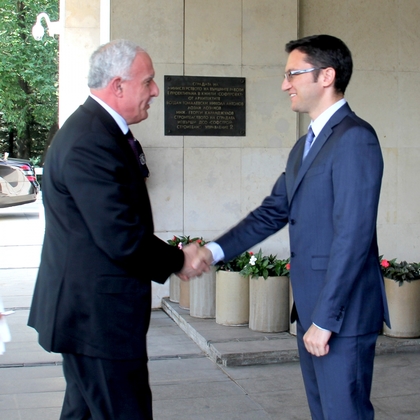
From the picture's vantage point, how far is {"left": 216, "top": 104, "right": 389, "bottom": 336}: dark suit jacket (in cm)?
292

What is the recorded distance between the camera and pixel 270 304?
665 centimetres

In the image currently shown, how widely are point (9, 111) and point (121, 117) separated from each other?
30.0 m

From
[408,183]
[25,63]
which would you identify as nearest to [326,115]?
[408,183]

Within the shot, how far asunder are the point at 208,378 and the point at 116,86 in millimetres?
3225

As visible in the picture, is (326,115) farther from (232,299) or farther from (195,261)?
(232,299)

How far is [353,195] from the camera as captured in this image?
291cm

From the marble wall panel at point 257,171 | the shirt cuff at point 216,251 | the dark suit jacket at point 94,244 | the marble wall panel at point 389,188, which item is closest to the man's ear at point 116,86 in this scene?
the dark suit jacket at point 94,244

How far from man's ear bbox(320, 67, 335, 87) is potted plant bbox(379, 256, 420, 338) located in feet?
12.3

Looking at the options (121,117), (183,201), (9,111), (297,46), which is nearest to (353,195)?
(297,46)

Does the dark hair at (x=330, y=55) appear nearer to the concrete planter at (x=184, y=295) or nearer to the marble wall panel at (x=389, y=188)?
the concrete planter at (x=184, y=295)

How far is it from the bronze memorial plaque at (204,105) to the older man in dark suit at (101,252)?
4818mm

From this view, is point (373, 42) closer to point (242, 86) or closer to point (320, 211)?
point (242, 86)

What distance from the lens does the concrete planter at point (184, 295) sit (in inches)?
298

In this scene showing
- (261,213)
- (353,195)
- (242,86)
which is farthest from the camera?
(242,86)
